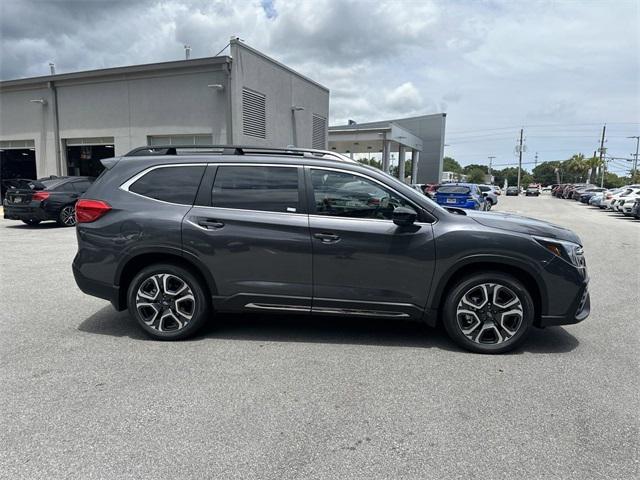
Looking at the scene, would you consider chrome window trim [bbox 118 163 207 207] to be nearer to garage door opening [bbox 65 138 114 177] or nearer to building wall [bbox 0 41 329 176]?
building wall [bbox 0 41 329 176]

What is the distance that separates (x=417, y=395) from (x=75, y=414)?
2481 mm

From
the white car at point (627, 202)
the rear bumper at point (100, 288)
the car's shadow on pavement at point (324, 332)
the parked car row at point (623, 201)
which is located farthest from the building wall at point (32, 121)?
the white car at point (627, 202)

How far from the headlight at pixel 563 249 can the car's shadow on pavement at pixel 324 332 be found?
0.91 meters

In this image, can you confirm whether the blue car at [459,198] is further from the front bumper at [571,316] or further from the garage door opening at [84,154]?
the garage door opening at [84,154]

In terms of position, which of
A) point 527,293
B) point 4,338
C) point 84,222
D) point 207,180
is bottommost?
point 4,338

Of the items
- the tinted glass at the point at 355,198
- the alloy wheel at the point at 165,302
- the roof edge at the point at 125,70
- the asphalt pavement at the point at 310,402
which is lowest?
the asphalt pavement at the point at 310,402

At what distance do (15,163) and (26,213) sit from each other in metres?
13.3

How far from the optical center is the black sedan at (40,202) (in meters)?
13.5

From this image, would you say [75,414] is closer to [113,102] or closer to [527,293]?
[527,293]

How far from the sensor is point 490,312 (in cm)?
421

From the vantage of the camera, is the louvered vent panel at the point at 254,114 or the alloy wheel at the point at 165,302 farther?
the louvered vent panel at the point at 254,114

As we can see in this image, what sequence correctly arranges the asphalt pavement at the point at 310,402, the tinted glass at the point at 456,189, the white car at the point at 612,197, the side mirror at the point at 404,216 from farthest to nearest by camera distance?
the white car at the point at 612,197, the tinted glass at the point at 456,189, the side mirror at the point at 404,216, the asphalt pavement at the point at 310,402

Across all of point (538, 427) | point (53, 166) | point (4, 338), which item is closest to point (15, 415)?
point (4, 338)

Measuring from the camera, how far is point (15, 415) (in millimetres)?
3090
